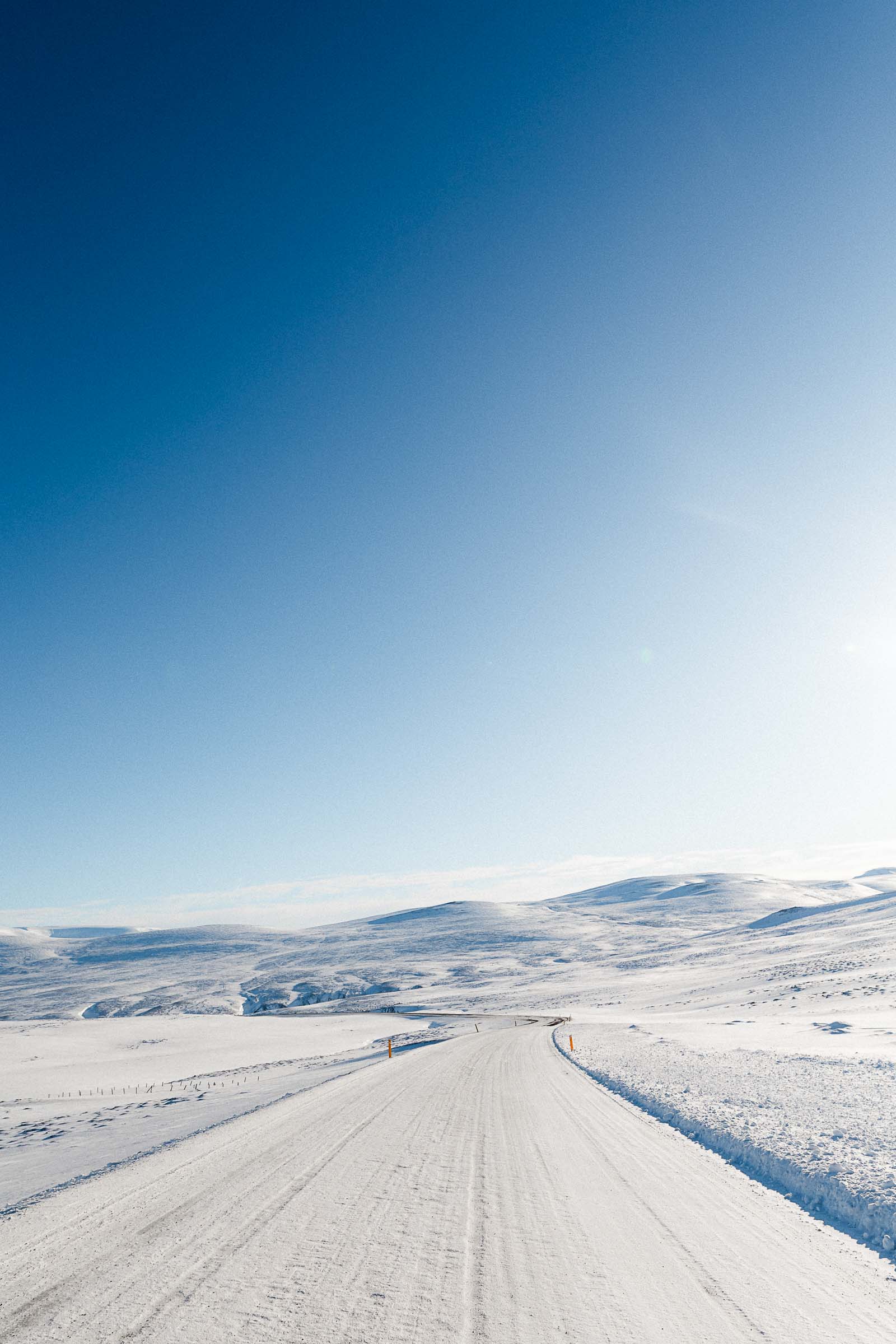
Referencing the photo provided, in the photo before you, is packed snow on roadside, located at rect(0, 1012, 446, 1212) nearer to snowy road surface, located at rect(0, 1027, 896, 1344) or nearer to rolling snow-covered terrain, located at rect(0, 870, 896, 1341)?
rolling snow-covered terrain, located at rect(0, 870, 896, 1341)

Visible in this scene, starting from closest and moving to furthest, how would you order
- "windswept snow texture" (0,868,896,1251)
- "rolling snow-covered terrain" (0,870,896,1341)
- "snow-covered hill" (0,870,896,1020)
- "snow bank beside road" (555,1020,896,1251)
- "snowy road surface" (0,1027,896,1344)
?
"snowy road surface" (0,1027,896,1344) → "rolling snow-covered terrain" (0,870,896,1341) → "snow bank beside road" (555,1020,896,1251) → "windswept snow texture" (0,868,896,1251) → "snow-covered hill" (0,870,896,1020)

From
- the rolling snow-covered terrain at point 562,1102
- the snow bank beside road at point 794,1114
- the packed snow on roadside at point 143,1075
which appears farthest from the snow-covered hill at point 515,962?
the packed snow on roadside at point 143,1075

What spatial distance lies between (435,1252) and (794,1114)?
297 inches

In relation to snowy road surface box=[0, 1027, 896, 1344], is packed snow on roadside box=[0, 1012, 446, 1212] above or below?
below

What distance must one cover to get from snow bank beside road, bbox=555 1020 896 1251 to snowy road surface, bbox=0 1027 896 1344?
415 millimetres

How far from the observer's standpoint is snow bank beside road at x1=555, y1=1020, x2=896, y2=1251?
672 centimetres

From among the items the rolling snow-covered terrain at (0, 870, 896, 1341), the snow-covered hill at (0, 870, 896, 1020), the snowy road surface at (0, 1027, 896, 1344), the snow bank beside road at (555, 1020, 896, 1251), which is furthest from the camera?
the snow-covered hill at (0, 870, 896, 1020)

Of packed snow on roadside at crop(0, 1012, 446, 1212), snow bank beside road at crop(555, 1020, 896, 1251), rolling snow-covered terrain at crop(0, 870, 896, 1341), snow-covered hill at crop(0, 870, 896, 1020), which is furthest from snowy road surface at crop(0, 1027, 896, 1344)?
snow-covered hill at crop(0, 870, 896, 1020)

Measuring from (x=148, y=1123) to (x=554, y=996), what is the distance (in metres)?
55.1

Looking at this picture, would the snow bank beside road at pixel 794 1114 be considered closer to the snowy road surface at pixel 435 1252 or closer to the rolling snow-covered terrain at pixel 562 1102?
the rolling snow-covered terrain at pixel 562 1102

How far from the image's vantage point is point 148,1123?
14203 millimetres

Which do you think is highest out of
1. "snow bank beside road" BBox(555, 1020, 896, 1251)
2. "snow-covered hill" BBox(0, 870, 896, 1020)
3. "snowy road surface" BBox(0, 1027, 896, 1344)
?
"snowy road surface" BBox(0, 1027, 896, 1344)

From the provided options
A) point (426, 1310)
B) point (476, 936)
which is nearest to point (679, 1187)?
point (426, 1310)

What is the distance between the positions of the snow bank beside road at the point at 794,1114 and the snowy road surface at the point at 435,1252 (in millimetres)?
415
